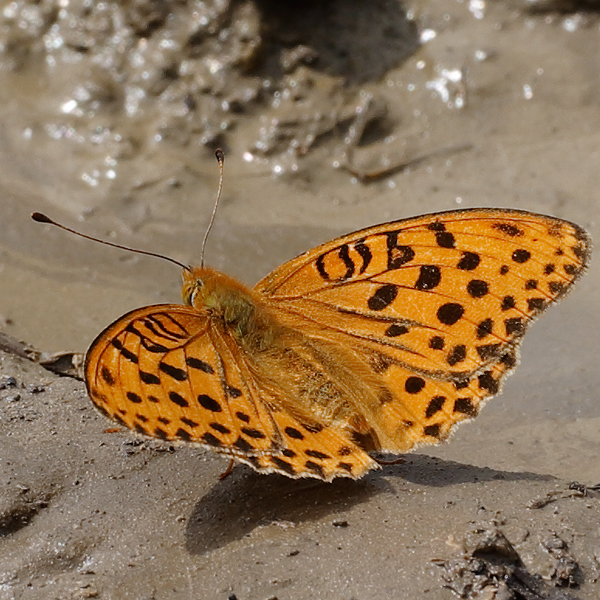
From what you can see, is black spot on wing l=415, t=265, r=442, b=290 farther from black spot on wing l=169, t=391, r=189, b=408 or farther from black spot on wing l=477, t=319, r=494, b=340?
black spot on wing l=169, t=391, r=189, b=408

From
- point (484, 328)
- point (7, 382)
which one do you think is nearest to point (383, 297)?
point (484, 328)

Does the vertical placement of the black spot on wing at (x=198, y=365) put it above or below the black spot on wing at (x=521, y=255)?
above

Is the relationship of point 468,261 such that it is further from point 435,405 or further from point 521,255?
point 435,405

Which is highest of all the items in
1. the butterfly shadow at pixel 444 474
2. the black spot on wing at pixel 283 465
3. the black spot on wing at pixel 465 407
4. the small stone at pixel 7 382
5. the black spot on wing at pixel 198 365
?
the small stone at pixel 7 382

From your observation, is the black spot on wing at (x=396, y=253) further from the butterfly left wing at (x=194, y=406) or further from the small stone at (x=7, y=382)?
the small stone at (x=7, y=382)

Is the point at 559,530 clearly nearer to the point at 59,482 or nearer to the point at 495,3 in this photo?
the point at 59,482

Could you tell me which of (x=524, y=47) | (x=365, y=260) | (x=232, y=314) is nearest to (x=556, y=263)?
(x=365, y=260)

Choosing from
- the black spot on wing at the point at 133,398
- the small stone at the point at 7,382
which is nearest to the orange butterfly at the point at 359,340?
the black spot on wing at the point at 133,398
